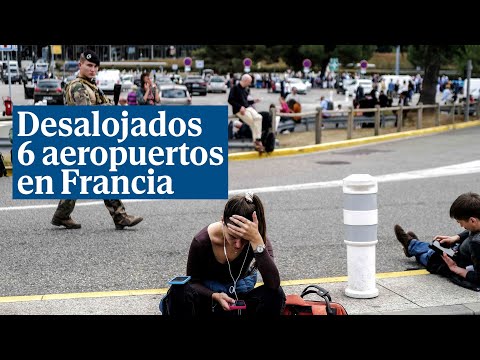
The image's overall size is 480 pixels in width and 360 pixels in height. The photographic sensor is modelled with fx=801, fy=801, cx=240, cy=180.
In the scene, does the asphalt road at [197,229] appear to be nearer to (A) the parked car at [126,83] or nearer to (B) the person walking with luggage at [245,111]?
(B) the person walking with luggage at [245,111]

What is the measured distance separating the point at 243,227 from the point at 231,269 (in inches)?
21.0

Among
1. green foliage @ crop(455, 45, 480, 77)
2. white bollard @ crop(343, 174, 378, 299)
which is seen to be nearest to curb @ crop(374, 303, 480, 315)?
white bollard @ crop(343, 174, 378, 299)

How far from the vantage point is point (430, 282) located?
6.66 meters

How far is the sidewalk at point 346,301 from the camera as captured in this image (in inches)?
229

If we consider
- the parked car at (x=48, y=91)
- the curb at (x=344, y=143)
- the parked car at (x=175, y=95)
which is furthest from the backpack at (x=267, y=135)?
the parked car at (x=48, y=91)

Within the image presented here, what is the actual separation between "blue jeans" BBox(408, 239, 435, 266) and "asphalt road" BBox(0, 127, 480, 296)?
21cm

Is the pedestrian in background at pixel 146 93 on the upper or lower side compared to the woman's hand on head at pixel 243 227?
upper

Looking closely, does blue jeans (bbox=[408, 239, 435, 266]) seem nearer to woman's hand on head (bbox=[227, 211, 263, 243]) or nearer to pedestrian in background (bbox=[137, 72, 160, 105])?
woman's hand on head (bbox=[227, 211, 263, 243])

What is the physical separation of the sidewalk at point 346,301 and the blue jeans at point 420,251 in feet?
1.17

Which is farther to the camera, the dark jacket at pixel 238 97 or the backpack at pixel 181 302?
the dark jacket at pixel 238 97

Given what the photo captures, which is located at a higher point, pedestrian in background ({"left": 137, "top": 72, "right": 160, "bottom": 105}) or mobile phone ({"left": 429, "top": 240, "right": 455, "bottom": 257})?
pedestrian in background ({"left": 137, "top": 72, "right": 160, "bottom": 105})

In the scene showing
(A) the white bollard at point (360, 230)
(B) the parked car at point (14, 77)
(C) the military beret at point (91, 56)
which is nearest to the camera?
(A) the white bollard at point (360, 230)

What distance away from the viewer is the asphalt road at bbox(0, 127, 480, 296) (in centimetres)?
719

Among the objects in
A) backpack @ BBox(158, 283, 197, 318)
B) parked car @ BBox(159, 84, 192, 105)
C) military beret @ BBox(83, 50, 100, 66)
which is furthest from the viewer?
parked car @ BBox(159, 84, 192, 105)
